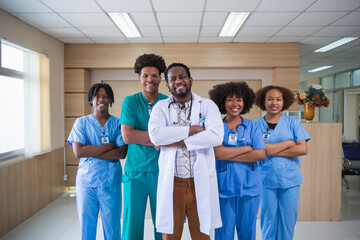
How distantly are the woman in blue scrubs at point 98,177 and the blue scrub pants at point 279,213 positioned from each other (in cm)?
134

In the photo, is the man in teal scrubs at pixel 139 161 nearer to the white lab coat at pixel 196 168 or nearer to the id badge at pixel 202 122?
the white lab coat at pixel 196 168

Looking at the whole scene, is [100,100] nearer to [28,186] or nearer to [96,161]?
[96,161]

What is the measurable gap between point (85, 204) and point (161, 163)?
2.90 feet

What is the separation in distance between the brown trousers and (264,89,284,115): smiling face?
1.24 metres

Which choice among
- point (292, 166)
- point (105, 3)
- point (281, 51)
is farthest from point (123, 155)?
point (281, 51)

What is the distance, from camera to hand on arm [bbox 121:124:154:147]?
1.82m

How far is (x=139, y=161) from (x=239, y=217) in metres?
0.90

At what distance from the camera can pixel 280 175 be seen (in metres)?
2.26

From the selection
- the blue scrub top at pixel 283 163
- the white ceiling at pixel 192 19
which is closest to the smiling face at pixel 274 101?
the blue scrub top at pixel 283 163

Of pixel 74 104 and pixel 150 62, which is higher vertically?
pixel 150 62

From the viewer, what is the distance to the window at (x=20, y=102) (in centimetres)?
368

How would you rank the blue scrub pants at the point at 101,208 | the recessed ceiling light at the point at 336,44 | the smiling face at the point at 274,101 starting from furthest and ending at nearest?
1. the recessed ceiling light at the point at 336,44
2. the smiling face at the point at 274,101
3. the blue scrub pants at the point at 101,208

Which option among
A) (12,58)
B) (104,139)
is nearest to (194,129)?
(104,139)

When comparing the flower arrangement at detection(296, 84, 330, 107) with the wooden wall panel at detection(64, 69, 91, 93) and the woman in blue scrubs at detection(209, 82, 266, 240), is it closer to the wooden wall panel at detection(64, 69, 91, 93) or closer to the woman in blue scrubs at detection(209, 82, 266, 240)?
the woman in blue scrubs at detection(209, 82, 266, 240)
